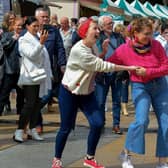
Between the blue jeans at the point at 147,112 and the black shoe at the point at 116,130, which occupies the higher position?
the blue jeans at the point at 147,112

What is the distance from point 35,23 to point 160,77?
220cm

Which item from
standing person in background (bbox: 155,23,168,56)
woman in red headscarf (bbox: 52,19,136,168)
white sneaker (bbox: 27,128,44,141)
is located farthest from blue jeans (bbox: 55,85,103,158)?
standing person in background (bbox: 155,23,168,56)

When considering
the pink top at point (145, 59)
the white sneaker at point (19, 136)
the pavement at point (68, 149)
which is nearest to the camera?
the pink top at point (145, 59)

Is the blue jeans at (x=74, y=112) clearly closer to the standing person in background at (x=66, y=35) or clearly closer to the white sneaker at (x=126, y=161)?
the white sneaker at (x=126, y=161)

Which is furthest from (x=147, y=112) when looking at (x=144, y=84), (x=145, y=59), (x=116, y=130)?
(x=116, y=130)

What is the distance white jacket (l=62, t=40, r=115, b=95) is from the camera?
234 inches

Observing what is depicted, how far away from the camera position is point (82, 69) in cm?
604

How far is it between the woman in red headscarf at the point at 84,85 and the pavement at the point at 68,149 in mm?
492

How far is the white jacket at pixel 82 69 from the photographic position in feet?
19.5

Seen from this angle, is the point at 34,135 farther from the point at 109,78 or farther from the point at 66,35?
the point at 66,35

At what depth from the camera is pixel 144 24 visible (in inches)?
242

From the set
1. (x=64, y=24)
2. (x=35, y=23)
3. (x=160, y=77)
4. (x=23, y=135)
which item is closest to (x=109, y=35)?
(x=35, y=23)

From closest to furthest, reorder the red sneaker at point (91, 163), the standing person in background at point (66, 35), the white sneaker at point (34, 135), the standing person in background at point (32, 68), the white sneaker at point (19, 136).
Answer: the red sneaker at point (91, 163)
the standing person in background at point (32, 68)
the white sneaker at point (19, 136)
the white sneaker at point (34, 135)
the standing person in background at point (66, 35)

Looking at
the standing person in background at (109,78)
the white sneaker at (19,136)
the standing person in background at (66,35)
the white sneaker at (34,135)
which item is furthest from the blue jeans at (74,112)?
the standing person in background at (66,35)
